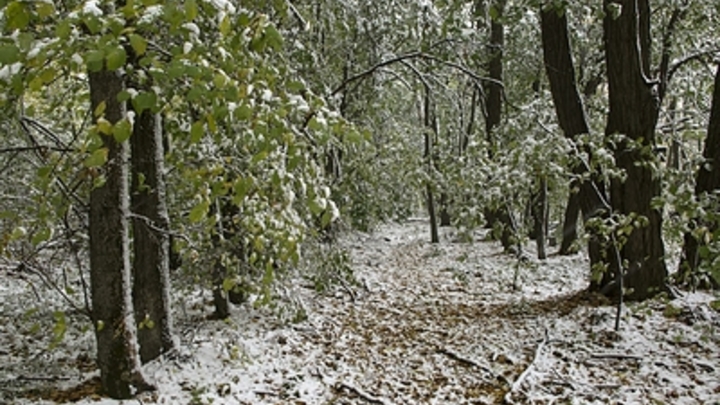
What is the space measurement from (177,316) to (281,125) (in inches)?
205

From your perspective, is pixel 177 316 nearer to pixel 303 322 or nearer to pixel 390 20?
pixel 303 322

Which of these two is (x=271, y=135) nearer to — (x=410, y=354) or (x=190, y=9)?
(x=190, y=9)

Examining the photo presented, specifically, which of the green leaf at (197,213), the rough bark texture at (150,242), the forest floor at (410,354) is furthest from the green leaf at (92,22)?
the forest floor at (410,354)

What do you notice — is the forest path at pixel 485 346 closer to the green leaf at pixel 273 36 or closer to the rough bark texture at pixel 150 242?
the rough bark texture at pixel 150 242

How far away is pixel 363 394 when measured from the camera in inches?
200

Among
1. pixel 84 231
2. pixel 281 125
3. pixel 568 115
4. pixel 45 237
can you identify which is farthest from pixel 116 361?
pixel 568 115

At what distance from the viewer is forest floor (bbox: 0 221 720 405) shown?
189 inches

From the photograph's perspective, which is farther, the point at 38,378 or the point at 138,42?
the point at 38,378

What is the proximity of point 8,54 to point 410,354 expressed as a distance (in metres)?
5.41

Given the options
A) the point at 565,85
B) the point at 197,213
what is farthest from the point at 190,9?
the point at 565,85

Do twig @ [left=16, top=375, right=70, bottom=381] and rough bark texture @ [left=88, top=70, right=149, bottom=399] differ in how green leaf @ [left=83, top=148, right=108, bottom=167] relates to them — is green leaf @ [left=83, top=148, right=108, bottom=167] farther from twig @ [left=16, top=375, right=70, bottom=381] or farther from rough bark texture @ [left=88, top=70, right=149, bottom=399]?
twig @ [left=16, top=375, right=70, bottom=381]

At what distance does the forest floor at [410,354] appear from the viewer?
189 inches

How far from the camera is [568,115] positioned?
725cm

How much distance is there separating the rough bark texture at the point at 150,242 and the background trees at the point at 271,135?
2cm
